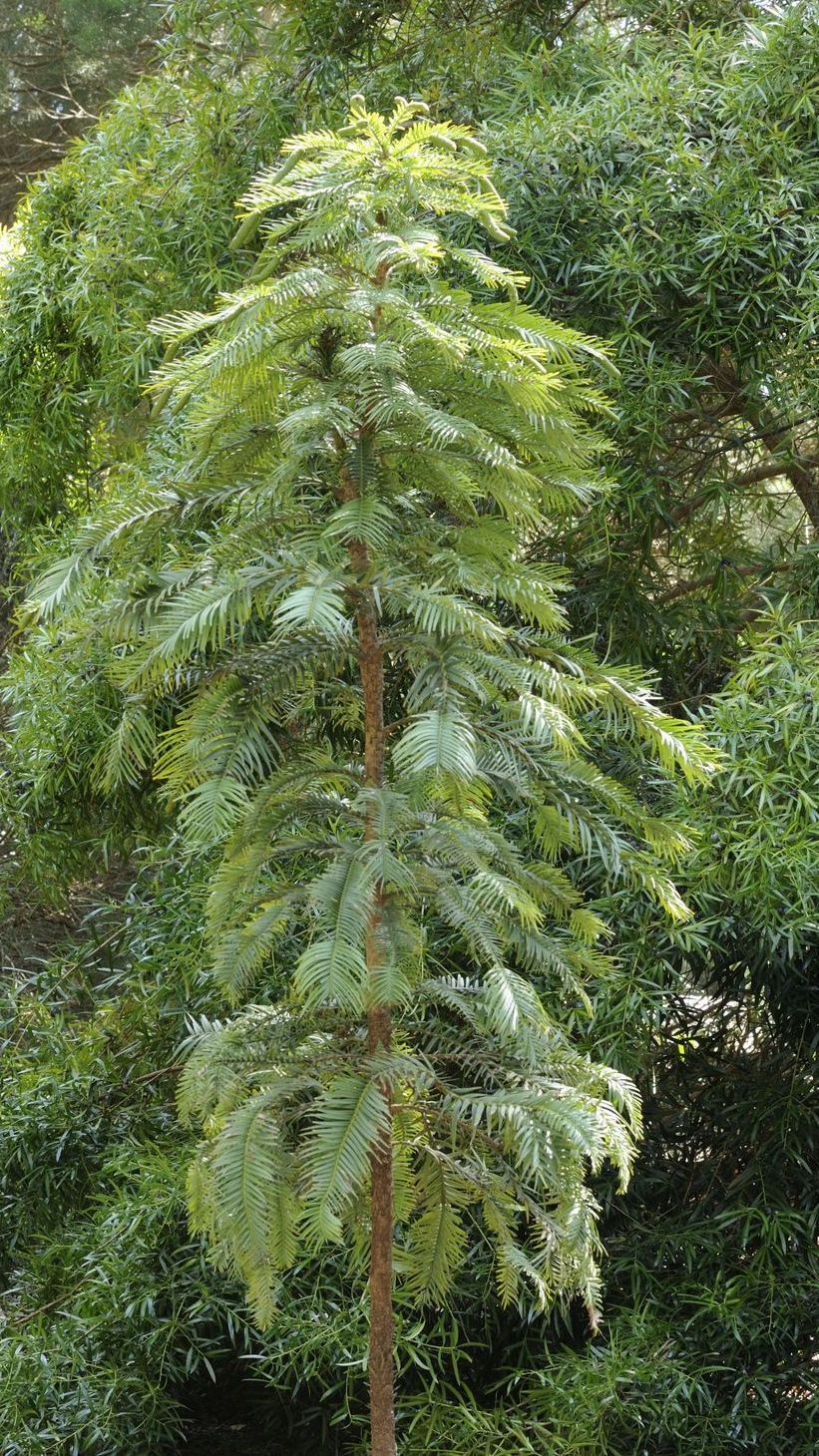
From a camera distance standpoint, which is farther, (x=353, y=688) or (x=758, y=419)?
(x=758, y=419)

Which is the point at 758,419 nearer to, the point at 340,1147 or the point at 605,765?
the point at 605,765

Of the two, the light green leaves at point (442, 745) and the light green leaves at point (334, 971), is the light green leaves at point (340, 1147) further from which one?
the light green leaves at point (442, 745)

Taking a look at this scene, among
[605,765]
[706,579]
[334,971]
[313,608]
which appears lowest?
[605,765]

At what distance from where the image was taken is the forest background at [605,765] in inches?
90.2

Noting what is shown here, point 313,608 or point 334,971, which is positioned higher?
point 313,608

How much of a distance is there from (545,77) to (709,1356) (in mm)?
2262

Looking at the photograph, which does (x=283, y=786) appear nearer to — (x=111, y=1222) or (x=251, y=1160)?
(x=251, y=1160)

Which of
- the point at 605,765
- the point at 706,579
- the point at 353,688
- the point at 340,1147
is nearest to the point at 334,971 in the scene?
the point at 340,1147

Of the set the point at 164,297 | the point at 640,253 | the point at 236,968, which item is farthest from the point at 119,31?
the point at 236,968

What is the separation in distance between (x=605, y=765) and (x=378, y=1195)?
3.78 feet

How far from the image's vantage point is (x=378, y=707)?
5.20 feet

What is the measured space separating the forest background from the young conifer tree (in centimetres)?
70

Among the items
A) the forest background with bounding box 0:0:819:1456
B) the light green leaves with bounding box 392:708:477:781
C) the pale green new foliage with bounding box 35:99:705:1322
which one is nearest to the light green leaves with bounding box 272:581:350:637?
the pale green new foliage with bounding box 35:99:705:1322

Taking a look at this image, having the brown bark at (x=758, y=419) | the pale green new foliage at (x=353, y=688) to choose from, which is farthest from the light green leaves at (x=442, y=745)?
the brown bark at (x=758, y=419)
